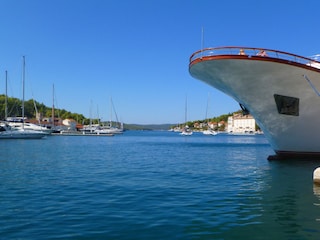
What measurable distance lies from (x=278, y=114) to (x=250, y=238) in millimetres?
16003

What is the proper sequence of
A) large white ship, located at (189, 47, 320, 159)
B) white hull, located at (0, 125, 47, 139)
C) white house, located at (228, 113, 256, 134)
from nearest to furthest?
large white ship, located at (189, 47, 320, 159) → white hull, located at (0, 125, 47, 139) → white house, located at (228, 113, 256, 134)

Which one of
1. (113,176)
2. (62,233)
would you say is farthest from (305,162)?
(62,233)

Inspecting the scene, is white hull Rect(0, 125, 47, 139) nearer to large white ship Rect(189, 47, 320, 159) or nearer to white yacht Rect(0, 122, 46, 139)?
white yacht Rect(0, 122, 46, 139)

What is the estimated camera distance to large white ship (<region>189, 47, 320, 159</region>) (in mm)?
18859

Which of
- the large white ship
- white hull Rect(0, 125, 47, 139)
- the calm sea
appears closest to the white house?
white hull Rect(0, 125, 47, 139)

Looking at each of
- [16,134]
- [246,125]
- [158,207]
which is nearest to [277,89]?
[158,207]

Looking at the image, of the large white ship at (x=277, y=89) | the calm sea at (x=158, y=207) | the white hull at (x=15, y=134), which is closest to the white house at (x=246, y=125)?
the white hull at (x=15, y=134)

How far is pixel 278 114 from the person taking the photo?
2159cm

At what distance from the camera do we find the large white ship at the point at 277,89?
61.9 ft

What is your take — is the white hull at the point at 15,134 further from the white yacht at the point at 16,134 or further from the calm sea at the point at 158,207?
the calm sea at the point at 158,207

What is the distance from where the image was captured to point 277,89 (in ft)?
67.8

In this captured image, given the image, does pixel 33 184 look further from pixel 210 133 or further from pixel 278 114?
pixel 210 133

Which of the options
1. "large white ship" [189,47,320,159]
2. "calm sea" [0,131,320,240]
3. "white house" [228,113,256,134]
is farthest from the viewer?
"white house" [228,113,256,134]

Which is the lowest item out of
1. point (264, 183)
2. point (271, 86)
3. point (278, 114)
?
point (264, 183)
